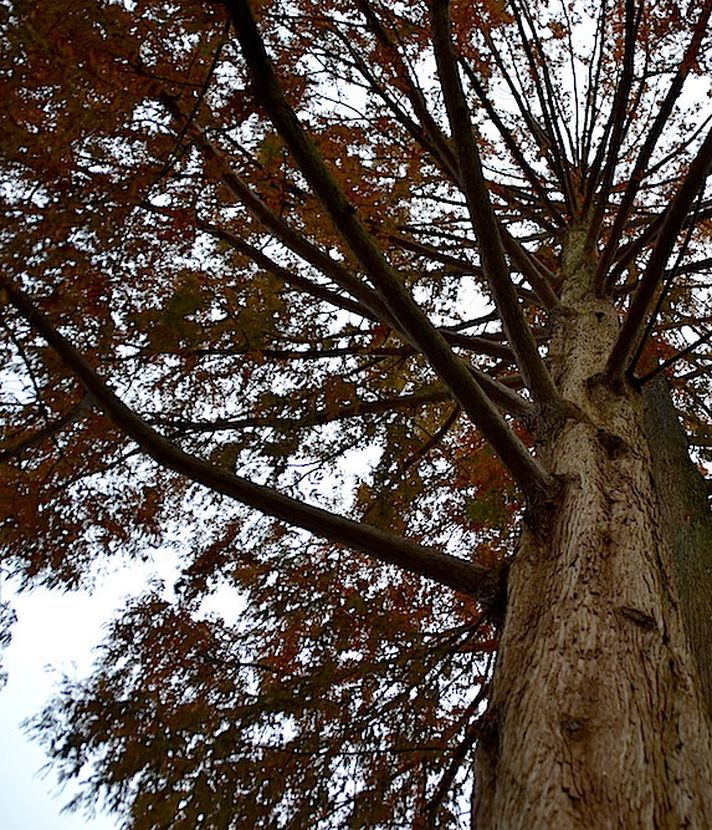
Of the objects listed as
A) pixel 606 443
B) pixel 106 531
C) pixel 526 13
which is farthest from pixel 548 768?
pixel 526 13

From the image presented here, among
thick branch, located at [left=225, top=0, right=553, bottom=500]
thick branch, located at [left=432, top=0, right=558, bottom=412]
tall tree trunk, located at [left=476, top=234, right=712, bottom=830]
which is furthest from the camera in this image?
thick branch, located at [left=432, top=0, right=558, bottom=412]

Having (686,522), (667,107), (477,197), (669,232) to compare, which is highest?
(667,107)

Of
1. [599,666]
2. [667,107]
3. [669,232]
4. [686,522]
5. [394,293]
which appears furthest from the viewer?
[667,107]

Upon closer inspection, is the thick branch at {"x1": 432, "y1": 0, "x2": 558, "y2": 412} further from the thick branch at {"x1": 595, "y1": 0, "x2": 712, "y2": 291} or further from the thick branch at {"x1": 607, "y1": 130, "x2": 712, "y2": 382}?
the thick branch at {"x1": 595, "y1": 0, "x2": 712, "y2": 291}

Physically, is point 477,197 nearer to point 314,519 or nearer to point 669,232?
point 669,232

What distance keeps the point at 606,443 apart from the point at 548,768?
1.56 m

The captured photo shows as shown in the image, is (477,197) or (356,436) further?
(356,436)

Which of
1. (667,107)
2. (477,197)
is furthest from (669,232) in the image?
(667,107)

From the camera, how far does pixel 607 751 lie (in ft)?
5.10

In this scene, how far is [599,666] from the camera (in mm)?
1798

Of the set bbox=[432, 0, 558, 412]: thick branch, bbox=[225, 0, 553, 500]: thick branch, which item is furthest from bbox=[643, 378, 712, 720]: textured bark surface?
bbox=[432, 0, 558, 412]: thick branch

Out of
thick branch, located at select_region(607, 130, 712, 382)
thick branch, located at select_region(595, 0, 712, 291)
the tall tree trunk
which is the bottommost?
the tall tree trunk

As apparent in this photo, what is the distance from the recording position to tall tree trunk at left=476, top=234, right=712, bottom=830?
1491mm

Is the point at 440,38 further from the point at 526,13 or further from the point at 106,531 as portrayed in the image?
the point at 526,13
